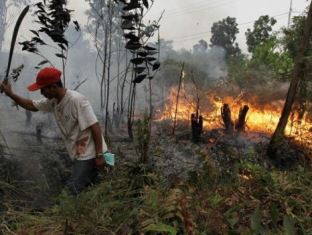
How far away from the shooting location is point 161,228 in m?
3.07

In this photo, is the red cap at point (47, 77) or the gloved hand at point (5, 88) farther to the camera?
the gloved hand at point (5, 88)

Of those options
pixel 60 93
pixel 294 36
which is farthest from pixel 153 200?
pixel 294 36

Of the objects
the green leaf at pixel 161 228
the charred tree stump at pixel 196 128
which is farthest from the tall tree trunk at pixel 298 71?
the green leaf at pixel 161 228

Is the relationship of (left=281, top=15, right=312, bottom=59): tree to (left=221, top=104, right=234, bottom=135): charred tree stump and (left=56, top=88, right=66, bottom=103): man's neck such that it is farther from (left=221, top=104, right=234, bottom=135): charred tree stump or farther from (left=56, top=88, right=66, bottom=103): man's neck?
(left=56, top=88, right=66, bottom=103): man's neck

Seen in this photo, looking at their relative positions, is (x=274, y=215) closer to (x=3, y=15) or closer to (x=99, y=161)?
(x=99, y=161)

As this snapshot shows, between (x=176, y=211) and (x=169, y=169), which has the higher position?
(x=176, y=211)

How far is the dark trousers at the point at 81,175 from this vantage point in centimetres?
443

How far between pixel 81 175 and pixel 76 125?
0.51 meters

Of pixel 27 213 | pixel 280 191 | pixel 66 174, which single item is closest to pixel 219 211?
pixel 280 191

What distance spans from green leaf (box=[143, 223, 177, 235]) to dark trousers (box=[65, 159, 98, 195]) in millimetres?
1469

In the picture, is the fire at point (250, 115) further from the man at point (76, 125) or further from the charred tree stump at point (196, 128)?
the man at point (76, 125)

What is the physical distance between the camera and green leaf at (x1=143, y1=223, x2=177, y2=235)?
306cm

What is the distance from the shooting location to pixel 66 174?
20.1 feet

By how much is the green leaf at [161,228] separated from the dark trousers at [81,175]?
1469 millimetres
